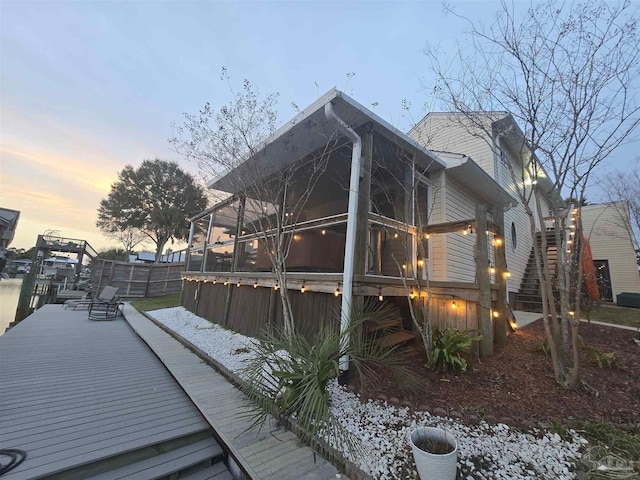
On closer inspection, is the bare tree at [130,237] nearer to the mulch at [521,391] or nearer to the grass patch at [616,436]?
the mulch at [521,391]

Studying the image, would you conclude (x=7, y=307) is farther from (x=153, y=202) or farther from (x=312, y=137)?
(x=312, y=137)

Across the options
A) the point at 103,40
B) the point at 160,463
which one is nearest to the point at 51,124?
the point at 103,40

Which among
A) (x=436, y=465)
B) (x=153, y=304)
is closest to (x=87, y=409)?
(x=436, y=465)

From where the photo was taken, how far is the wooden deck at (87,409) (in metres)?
2.43

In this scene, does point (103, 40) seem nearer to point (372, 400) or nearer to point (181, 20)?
point (181, 20)

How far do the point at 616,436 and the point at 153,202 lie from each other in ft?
91.5

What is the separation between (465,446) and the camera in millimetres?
2438

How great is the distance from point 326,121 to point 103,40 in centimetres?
859

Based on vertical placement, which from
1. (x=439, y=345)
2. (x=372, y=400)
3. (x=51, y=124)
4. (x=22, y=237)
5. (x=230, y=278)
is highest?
(x=51, y=124)

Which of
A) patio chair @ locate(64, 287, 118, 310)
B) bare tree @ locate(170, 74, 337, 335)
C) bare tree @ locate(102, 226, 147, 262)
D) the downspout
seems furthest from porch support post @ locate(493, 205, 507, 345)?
bare tree @ locate(102, 226, 147, 262)

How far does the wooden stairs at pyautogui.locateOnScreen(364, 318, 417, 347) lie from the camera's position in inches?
178

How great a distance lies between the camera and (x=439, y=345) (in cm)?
390

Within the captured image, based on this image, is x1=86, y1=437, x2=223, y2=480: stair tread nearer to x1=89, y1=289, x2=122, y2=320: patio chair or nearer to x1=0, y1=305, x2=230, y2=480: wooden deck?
x1=0, y1=305, x2=230, y2=480: wooden deck

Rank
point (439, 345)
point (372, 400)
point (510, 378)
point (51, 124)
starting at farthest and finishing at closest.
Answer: point (51, 124) → point (439, 345) → point (510, 378) → point (372, 400)
